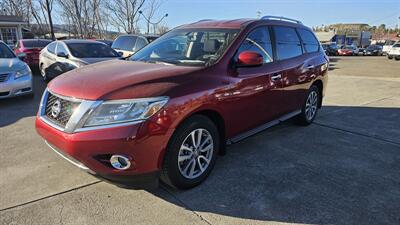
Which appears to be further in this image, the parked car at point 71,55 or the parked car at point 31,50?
the parked car at point 31,50

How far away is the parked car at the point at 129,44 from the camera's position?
11617 millimetres

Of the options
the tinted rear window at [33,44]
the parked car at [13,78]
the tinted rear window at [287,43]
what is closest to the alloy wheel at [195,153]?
the tinted rear window at [287,43]

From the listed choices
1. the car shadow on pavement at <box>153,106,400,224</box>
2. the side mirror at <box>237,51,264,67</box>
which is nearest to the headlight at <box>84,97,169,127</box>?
the car shadow on pavement at <box>153,106,400,224</box>

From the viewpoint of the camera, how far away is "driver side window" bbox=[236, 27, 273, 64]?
4073mm

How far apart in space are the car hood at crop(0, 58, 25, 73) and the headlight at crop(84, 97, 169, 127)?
218 inches

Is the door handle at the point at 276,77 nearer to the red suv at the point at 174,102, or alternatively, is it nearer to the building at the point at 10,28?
the red suv at the point at 174,102

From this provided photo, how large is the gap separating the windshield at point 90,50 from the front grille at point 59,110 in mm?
6432

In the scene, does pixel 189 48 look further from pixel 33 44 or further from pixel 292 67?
pixel 33 44

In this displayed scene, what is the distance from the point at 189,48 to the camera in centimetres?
409

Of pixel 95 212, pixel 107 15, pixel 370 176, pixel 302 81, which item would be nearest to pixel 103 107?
pixel 95 212

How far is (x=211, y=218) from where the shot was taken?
296 cm

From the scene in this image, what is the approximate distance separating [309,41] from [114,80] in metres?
4.01

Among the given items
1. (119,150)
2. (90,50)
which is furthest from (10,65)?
(119,150)

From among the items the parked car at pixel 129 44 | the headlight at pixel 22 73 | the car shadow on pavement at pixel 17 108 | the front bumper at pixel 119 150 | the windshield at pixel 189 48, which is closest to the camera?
the front bumper at pixel 119 150
